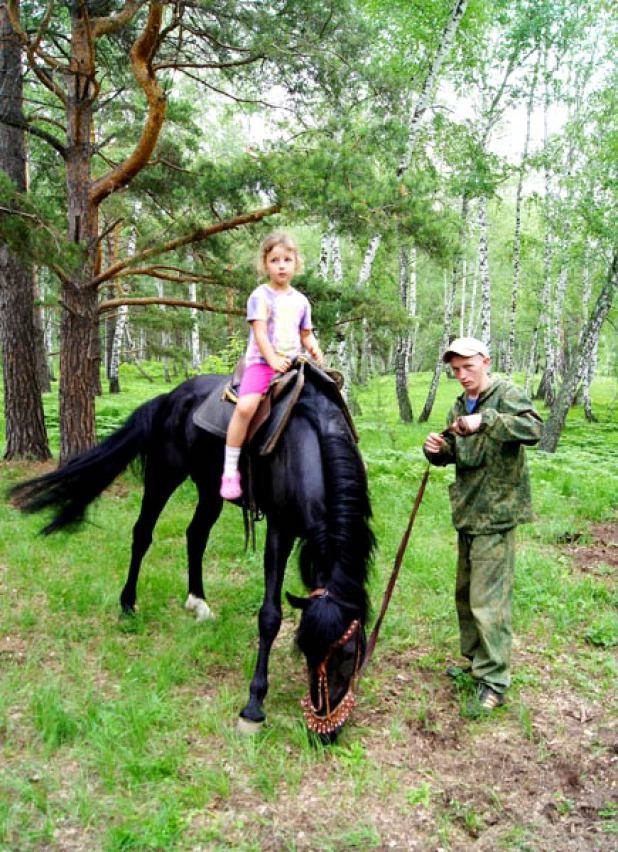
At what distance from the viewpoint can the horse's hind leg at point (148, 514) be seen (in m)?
4.31

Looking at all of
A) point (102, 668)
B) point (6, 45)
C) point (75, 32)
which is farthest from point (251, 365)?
point (6, 45)

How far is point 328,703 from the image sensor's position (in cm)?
274

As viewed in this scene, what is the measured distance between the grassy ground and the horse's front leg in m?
0.11

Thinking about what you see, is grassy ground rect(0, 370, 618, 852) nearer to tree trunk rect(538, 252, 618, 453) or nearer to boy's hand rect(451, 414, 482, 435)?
boy's hand rect(451, 414, 482, 435)

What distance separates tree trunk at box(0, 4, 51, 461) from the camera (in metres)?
7.86

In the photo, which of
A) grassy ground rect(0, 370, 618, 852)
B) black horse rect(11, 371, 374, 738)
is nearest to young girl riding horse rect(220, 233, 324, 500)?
black horse rect(11, 371, 374, 738)

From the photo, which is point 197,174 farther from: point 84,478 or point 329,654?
point 329,654

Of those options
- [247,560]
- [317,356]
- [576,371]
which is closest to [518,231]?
[576,371]

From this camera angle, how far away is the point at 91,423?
7332 millimetres

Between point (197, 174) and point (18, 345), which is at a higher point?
point (197, 174)

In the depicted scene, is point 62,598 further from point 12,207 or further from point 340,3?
point 340,3

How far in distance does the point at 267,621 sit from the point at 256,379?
1379 mm

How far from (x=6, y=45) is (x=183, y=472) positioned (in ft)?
21.9

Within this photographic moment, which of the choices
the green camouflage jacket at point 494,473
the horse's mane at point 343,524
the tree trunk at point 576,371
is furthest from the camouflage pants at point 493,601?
the tree trunk at point 576,371
